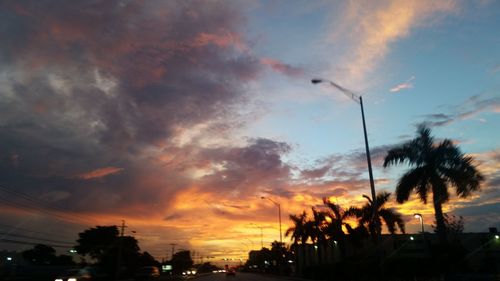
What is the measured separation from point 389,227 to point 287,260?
5893cm

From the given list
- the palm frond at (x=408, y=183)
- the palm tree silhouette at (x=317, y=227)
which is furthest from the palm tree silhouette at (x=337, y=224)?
the palm frond at (x=408, y=183)

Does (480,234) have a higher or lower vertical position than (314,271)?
higher

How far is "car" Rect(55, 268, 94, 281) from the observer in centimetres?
3516

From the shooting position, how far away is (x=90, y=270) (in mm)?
39906

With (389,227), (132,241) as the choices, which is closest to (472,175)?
(389,227)

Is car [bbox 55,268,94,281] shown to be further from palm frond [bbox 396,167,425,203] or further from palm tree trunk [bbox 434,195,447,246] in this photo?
palm tree trunk [bbox 434,195,447,246]

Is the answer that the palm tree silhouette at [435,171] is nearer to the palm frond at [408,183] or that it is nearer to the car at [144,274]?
the palm frond at [408,183]

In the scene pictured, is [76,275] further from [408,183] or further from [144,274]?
[408,183]

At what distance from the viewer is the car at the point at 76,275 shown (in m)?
35.2

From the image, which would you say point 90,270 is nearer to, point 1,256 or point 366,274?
point 366,274

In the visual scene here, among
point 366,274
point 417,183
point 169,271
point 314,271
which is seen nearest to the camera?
point 417,183

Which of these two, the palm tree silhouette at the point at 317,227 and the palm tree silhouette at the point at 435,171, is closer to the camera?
the palm tree silhouette at the point at 435,171

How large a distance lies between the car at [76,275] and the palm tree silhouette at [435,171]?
89.0ft

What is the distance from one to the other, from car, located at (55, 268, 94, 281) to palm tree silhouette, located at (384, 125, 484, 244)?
27112 millimetres
